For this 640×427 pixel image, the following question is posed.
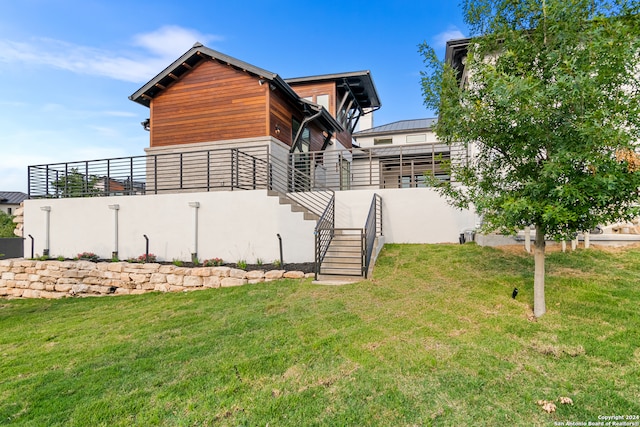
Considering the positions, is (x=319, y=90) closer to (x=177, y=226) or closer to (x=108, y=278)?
(x=177, y=226)

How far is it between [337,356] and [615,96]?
4.28 metres

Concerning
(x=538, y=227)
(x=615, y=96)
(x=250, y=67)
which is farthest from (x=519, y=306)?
(x=250, y=67)

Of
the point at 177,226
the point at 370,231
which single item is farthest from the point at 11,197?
the point at 370,231

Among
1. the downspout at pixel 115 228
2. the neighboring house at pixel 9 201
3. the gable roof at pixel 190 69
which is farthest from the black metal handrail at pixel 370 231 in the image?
the neighboring house at pixel 9 201

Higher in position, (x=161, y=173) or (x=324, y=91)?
(x=324, y=91)

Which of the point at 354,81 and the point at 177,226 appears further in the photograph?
the point at 354,81

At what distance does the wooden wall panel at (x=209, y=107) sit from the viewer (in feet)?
39.4

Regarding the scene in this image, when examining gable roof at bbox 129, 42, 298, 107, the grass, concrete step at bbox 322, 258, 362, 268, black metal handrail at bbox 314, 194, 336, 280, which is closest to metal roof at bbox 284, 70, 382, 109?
gable roof at bbox 129, 42, 298, 107

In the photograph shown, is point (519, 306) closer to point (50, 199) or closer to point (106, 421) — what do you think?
point (106, 421)

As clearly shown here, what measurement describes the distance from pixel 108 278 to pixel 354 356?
8.61 metres

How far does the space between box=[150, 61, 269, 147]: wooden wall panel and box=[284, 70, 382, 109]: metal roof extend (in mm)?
6601

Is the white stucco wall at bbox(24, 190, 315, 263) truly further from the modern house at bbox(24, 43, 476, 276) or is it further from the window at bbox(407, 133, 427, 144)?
the window at bbox(407, 133, 427, 144)

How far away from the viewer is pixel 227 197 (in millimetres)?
9289

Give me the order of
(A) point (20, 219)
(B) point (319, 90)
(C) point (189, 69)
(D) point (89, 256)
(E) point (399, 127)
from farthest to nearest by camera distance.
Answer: (E) point (399, 127) → (B) point (319, 90) → (C) point (189, 69) → (A) point (20, 219) → (D) point (89, 256)
